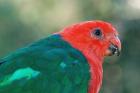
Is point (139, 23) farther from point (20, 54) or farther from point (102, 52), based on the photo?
point (20, 54)

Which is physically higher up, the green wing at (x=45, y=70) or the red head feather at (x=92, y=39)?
the red head feather at (x=92, y=39)

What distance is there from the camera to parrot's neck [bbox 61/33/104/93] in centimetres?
716

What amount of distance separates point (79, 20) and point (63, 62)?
6.47 meters

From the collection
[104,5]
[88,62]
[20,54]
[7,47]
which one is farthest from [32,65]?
[104,5]

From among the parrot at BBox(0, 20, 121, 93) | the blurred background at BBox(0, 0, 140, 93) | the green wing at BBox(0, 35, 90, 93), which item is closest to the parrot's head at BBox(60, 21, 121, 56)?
the parrot at BBox(0, 20, 121, 93)

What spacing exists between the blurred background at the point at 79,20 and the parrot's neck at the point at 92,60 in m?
5.71

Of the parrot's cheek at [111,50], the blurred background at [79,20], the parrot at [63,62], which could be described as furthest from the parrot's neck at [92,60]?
the blurred background at [79,20]

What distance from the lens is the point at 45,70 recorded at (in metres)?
6.87

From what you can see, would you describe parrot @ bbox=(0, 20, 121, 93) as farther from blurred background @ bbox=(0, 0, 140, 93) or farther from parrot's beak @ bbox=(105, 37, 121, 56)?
blurred background @ bbox=(0, 0, 140, 93)

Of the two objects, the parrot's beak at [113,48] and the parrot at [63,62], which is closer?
the parrot at [63,62]

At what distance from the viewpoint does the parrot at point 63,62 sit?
676 centimetres

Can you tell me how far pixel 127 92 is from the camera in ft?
43.8

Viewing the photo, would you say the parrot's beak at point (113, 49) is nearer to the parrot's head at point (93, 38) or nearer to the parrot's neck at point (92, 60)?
the parrot's head at point (93, 38)

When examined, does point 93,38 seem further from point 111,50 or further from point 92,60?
point 92,60
